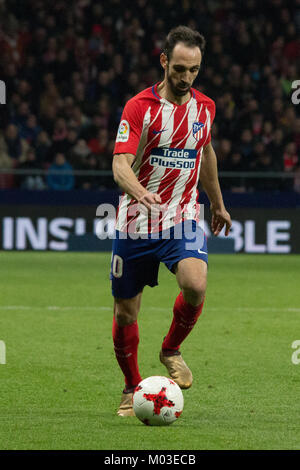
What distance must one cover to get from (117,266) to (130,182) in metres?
0.59

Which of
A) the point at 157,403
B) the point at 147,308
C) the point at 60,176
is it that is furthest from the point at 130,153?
the point at 60,176

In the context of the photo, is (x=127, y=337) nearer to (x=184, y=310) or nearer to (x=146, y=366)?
(x=184, y=310)

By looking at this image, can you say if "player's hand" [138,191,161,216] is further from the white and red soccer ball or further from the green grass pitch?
the green grass pitch

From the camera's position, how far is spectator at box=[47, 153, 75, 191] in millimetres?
15656

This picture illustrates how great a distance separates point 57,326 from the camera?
8.27 m

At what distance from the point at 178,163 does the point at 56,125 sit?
11.4 meters

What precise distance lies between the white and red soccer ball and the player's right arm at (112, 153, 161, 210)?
3.09 ft

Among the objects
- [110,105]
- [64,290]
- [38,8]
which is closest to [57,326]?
[64,290]

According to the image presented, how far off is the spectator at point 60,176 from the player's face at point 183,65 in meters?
10.7

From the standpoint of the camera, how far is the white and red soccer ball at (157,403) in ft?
15.2

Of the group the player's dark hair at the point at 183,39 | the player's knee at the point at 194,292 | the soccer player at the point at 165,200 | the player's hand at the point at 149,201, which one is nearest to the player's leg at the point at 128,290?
the soccer player at the point at 165,200
